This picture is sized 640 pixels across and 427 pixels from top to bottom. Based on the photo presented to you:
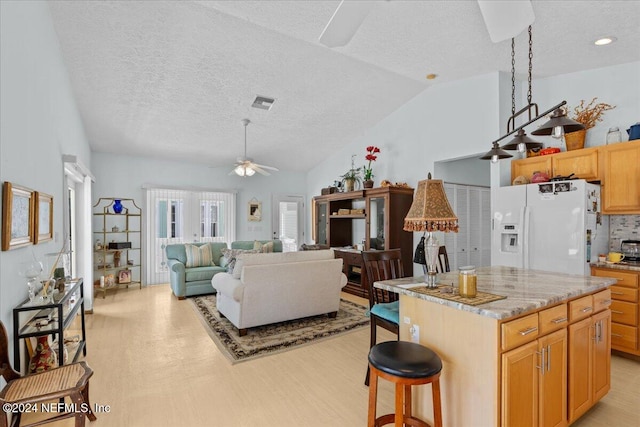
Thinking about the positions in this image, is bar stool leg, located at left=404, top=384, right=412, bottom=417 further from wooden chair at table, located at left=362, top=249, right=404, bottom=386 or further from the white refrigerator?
the white refrigerator

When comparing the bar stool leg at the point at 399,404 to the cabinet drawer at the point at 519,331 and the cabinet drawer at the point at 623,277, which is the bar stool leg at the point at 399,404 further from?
the cabinet drawer at the point at 623,277

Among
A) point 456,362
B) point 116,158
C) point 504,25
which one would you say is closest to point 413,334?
point 456,362

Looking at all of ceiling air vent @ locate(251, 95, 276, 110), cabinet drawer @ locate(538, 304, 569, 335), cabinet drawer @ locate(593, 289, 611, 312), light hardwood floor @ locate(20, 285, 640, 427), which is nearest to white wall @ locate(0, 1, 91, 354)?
light hardwood floor @ locate(20, 285, 640, 427)

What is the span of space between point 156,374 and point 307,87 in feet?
12.5

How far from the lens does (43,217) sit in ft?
8.88

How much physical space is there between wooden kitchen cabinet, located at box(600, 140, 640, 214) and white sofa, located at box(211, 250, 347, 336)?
2987 mm

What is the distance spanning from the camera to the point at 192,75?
3844 millimetres

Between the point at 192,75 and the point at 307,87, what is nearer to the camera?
the point at 192,75

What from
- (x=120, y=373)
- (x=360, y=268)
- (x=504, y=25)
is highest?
(x=504, y=25)

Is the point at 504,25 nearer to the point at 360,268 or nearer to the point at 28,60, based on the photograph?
the point at 28,60

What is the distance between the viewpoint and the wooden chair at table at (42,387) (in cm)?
159

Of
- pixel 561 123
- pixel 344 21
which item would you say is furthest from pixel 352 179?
pixel 344 21

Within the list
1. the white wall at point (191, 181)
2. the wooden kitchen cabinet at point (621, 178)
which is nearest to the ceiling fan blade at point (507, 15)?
the wooden kitchen cabinet at point (621, 178)

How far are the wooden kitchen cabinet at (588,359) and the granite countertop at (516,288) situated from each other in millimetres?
151
